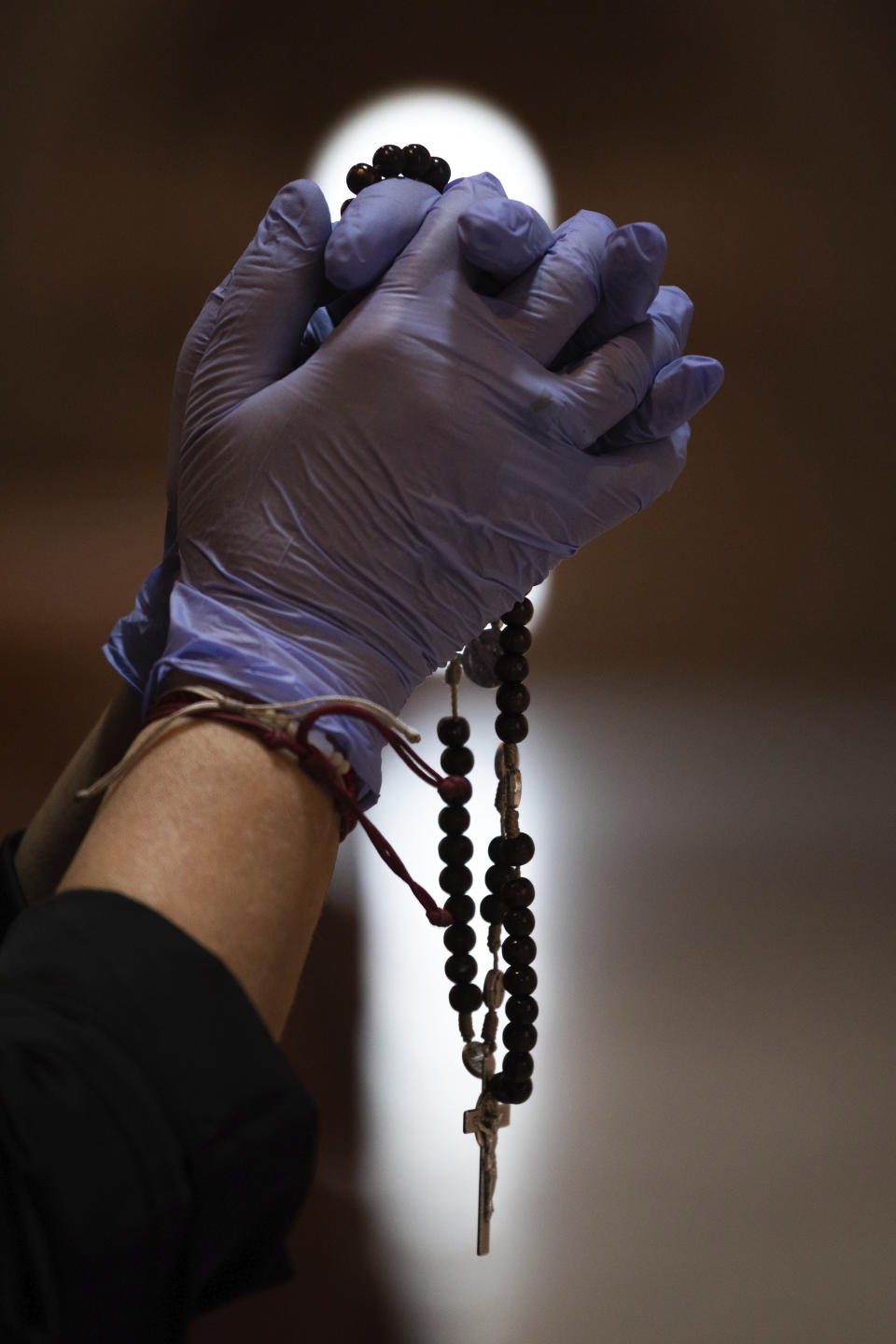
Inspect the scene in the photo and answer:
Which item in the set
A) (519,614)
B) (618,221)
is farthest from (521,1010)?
(618,221)

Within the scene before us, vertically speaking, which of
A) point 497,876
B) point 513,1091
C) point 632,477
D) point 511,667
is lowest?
point 513,1091

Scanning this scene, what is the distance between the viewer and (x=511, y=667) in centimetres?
61

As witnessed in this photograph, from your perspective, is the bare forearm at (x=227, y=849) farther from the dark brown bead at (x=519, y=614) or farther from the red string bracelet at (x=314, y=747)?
the dark brown bead at (x=519, y=614)

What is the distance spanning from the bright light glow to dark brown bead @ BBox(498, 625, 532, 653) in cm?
74

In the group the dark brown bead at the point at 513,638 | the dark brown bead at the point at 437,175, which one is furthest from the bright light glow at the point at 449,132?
the dark brown bead at the point at 513,638

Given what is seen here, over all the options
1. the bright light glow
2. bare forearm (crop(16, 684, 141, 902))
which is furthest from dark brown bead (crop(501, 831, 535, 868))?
the bright light glow

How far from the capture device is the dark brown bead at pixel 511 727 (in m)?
0.60

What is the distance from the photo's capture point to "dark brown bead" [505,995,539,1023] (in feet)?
1.98

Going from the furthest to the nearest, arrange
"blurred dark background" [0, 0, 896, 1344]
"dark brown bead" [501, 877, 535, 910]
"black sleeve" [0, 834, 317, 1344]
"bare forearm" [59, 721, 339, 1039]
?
"blurred dark background" [0, 0, 896, 1344], "dark brown bead" [501, 877, 535, 910], "bare forearm" [59, 721, 339, 1039], "black sleeve" [0, 834, 317, 1344]

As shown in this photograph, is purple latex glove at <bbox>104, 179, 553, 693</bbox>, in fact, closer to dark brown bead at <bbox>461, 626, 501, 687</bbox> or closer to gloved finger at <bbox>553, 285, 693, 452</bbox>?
gloved finger at <bbox>553, 285, 693, 452</bbox>

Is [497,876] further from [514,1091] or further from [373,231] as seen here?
[373,231]

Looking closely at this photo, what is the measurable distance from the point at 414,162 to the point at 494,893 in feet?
1.30

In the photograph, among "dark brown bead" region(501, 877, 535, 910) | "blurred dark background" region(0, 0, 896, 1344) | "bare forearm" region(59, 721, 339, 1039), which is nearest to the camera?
"bare forearm" region(59, 721, 339, 1039)

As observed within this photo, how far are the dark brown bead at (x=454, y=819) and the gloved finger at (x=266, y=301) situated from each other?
0.24 metres
